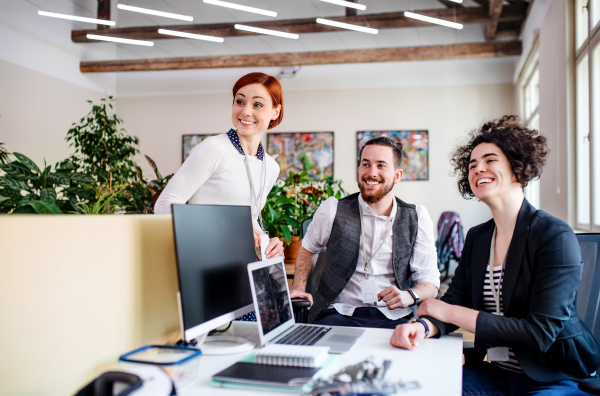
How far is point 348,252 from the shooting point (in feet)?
7.07

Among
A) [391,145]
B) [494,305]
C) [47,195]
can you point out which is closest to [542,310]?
[494,305]

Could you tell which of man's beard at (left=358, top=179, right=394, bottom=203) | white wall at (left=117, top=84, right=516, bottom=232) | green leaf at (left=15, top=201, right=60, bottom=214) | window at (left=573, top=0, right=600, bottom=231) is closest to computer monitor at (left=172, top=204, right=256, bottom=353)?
man's beard at (left=358, top=179, right=394, bottom=203)

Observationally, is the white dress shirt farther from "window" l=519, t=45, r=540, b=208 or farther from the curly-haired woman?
"window" l=519, t=45, r=540, b=208

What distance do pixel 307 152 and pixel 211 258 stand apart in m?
6.42

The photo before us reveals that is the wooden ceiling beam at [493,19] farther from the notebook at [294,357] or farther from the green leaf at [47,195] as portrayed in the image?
the notebook at [294,357]

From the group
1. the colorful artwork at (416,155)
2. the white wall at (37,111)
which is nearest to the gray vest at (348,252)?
the colorful artwork at (416,155)

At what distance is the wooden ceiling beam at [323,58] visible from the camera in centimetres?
646

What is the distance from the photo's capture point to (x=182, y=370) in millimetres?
988

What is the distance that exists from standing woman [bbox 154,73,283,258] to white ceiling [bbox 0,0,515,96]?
202 inches

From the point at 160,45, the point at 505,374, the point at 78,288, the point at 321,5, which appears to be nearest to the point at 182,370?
the point at 78,288

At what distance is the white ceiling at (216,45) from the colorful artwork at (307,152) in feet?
2.76

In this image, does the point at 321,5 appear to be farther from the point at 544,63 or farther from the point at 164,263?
the point at 164,263

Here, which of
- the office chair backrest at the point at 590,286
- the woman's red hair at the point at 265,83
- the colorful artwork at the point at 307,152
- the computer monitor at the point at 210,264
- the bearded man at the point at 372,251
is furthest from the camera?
the colorful artwork at the point at 307,152

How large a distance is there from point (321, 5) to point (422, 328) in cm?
606
